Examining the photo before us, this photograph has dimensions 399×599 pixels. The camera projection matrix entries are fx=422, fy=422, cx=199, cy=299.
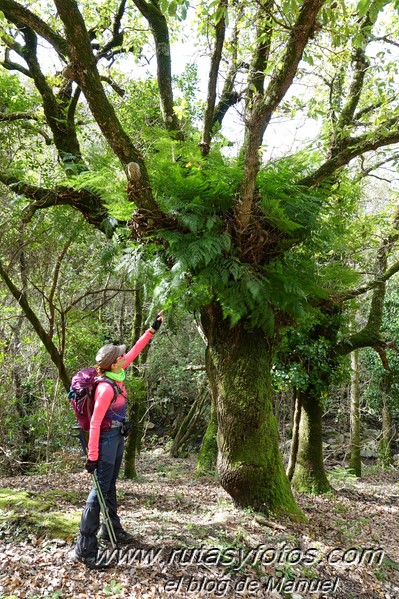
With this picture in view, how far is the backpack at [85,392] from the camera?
3982 mm

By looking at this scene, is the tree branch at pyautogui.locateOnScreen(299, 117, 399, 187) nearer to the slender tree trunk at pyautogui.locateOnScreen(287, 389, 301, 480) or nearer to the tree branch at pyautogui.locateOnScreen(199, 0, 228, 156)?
the tree branch at pyautogui.locateOnScreen(199, 0, 228, 156)

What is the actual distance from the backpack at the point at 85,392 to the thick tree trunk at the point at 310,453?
18.4 ft

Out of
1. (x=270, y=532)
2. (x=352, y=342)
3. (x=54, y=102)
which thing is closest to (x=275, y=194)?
(x=270, y=532)

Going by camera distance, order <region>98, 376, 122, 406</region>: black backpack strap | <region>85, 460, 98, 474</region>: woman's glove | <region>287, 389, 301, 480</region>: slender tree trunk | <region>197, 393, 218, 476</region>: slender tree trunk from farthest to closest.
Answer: <region>197, 393, 218, 476</region>: slender tree trunk
<region>287, 389, 301, 480</region>: slender tree trunk
<region>98, 376, 122, 406</region>: black backpack strap
<region>85, 460, 98, 474</region>: woman's glove

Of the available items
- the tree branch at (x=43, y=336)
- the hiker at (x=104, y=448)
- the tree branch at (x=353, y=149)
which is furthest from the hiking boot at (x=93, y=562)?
the tree branch at (x=353, y=149)

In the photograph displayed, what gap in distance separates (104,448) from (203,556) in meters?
1.36

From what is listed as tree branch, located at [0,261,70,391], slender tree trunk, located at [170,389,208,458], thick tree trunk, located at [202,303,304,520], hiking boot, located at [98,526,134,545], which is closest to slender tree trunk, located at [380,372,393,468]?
slender tree trunk, located at [170,389,208,458]

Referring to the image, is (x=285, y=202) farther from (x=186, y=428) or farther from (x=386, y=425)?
(x=386, y=425)

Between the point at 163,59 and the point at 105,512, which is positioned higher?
the point at 163,59

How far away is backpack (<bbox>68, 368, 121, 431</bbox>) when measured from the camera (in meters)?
3.98

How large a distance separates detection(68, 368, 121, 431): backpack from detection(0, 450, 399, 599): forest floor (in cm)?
125

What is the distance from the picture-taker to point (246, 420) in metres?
4.83

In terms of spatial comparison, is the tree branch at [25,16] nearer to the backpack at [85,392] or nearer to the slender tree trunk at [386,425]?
the backpack at [85,392]

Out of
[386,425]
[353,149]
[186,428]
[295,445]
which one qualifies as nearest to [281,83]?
[353,149]
